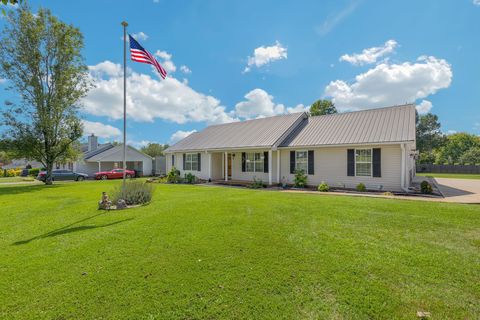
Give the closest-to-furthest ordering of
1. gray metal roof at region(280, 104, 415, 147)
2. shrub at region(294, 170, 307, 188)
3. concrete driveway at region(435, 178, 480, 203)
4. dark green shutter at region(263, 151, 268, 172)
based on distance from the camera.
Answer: concrete driveway at region(435, 178, 480, 203), gray metal roof at region(280, 104, 415, 147), shrub at region(294, 170, 307, 188), dark green shutter at region(263, 151, 268, 172)

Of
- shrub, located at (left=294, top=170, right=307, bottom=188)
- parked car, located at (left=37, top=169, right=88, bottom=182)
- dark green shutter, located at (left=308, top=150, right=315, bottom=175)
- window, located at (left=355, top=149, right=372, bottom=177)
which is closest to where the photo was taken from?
window, located at (left=355, top=149, right=372, bottom=177)

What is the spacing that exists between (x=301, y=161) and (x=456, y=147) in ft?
163

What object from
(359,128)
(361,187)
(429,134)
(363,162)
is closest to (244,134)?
Answer: (359,128)

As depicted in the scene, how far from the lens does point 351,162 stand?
12555 millimetres

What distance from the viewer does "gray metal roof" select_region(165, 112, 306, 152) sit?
1564cm

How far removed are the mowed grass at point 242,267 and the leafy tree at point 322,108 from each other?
28230 mm

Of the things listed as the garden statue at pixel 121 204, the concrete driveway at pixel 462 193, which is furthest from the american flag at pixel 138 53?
the concrete driveway at pixel 462 193

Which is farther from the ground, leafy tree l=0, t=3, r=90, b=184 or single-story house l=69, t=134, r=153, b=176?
leafy tree l=0, t=3, r=90, b=184

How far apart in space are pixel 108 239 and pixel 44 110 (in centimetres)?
1905

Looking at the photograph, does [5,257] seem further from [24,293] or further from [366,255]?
[366,255]

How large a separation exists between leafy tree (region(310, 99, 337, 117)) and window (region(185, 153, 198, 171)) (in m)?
20.3

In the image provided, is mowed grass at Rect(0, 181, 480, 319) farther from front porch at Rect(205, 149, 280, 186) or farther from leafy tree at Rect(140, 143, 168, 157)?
leafy tree at Rect(140, 143, 168, 157)

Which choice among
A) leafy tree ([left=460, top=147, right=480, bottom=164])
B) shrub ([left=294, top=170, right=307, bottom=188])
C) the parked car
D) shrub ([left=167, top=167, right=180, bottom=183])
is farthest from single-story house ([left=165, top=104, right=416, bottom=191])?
leafy tree ([left=460, top=147, right=480, bottom=164])

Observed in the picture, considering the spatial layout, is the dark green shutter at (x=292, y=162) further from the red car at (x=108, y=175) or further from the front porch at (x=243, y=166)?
the red car at (x=108, y=175)
